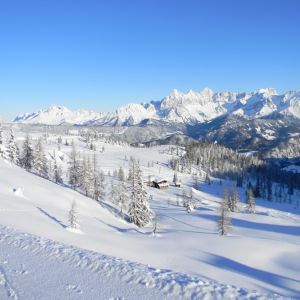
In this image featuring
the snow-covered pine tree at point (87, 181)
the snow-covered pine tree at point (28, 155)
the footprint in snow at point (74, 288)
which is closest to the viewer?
the footprint in snow at point (74, 288)

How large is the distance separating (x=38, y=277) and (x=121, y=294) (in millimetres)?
4910

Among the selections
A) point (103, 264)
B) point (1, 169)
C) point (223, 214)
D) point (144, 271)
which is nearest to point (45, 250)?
point (103, 264)

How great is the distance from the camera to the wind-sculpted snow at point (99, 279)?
61.3 feet

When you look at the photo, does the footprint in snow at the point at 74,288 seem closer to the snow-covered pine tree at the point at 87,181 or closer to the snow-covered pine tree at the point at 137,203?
the snow-covered pine tree at the point at 137,203

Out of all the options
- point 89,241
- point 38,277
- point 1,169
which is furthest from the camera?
point 1,169

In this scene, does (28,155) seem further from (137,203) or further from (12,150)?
(137,203)

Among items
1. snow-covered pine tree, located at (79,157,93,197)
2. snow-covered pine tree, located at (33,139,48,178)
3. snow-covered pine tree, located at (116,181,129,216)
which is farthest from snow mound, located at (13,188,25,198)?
snow-covered pine tree, located at (33,139,48,178)

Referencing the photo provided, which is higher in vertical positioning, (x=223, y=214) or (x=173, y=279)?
(x=173, y=279)

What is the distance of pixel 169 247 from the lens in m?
39.2

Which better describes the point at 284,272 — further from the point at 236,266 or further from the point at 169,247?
the point at 169,247

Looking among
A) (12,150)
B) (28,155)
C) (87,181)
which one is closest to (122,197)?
(87,181)

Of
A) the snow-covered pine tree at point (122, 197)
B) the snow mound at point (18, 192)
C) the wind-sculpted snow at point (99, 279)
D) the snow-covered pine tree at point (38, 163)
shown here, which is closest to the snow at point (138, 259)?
the wind-sculpted snow at point (99, 279)

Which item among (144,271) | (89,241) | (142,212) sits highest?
(144,271)

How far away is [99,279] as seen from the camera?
2056 centimetres
